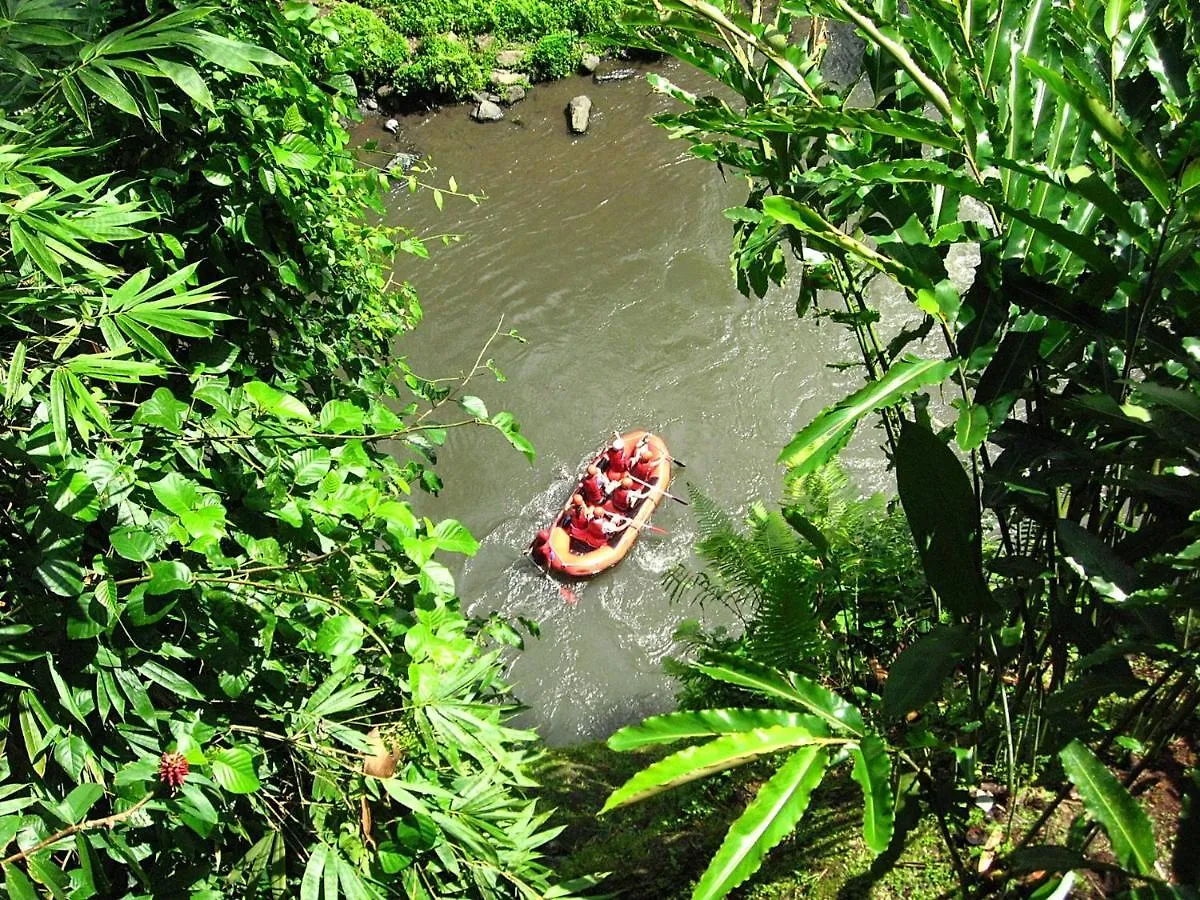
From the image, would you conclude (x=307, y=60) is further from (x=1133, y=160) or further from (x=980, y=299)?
(x=1133, y=160)

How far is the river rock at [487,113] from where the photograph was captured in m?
10.3

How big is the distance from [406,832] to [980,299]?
1404 millimetres

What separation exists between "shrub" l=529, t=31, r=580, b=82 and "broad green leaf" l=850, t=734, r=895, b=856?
10904 mm

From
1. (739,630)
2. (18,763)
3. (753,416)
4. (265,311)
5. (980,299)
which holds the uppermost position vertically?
(980,299)

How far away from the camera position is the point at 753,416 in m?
6.94

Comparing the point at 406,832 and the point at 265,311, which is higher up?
the point at 265,311

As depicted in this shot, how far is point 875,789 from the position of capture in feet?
3.27

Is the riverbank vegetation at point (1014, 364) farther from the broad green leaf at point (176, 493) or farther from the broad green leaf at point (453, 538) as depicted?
the broad green leaf at point (176, 493)

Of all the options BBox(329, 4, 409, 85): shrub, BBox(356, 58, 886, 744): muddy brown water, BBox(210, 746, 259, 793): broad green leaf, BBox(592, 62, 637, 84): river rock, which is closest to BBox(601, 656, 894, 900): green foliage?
BBox(210, 746, 259, 793): broad green leaf

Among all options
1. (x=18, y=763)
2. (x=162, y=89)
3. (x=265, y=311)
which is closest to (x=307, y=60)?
(x=162, y=89)

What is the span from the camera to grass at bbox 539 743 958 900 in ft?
7.29

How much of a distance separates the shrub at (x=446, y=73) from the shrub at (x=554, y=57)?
2.31 feet

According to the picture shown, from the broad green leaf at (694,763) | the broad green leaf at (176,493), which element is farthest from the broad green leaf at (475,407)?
the broad green leaf at (694,763)

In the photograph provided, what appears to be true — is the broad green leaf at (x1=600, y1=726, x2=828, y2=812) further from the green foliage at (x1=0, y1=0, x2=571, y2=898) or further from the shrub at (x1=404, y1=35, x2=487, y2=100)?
the shrub at (x1=404, y1=35, x2=487, y2=100)
